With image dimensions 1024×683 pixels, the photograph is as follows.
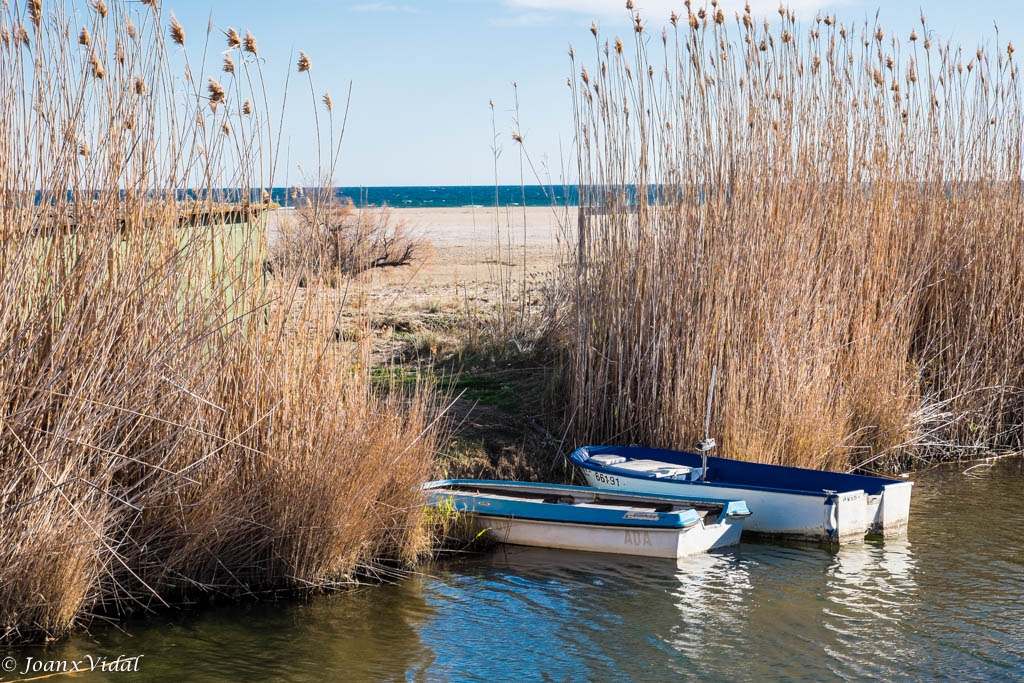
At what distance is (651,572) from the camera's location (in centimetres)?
556

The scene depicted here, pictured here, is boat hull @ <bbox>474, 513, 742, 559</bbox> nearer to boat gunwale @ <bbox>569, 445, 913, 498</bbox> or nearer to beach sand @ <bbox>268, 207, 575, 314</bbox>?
boat gunwale @ <bbox>569, 445, 913, 498</bbox>

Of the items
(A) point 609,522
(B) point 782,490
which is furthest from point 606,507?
(B) point 782,490

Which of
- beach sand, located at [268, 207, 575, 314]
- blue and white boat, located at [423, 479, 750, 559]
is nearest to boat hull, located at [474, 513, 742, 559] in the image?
blue and white boat, located at [423, 479, 750, 559]

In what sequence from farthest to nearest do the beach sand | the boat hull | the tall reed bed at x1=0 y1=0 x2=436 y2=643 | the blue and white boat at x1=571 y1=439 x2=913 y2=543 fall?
the beach sand < the blue and white boat at x1=571 y1=439 x2=913 y2=543 < the boat hull < the tall reed bed at x1=0 y1=0 x2=436 y2=643

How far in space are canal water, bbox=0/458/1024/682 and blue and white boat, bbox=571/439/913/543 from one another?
0.44 ft

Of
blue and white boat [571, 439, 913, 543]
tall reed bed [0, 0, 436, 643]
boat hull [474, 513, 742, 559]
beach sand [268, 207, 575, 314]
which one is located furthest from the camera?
beach sand [268, 207, 575, 314]

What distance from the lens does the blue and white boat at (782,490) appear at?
19.6 feet

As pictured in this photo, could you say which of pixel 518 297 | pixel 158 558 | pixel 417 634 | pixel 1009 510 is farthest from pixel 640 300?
pixel 518 297

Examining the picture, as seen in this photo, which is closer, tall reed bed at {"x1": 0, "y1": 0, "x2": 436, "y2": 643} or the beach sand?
tall reed bed at {"x1": 0, "y1": 0, "x2": 436, "y2": 643}

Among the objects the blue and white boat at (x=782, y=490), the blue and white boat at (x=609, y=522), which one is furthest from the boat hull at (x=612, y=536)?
the blue and white boat at (x=782, y=490)

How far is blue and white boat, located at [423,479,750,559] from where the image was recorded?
5727mm

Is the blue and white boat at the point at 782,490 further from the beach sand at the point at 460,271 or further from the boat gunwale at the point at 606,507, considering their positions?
the beach sand at the point at 460,271

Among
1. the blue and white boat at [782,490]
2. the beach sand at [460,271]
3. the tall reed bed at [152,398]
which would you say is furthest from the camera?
the beach sand at [460,271]

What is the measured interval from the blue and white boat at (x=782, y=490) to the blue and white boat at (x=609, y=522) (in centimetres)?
16
